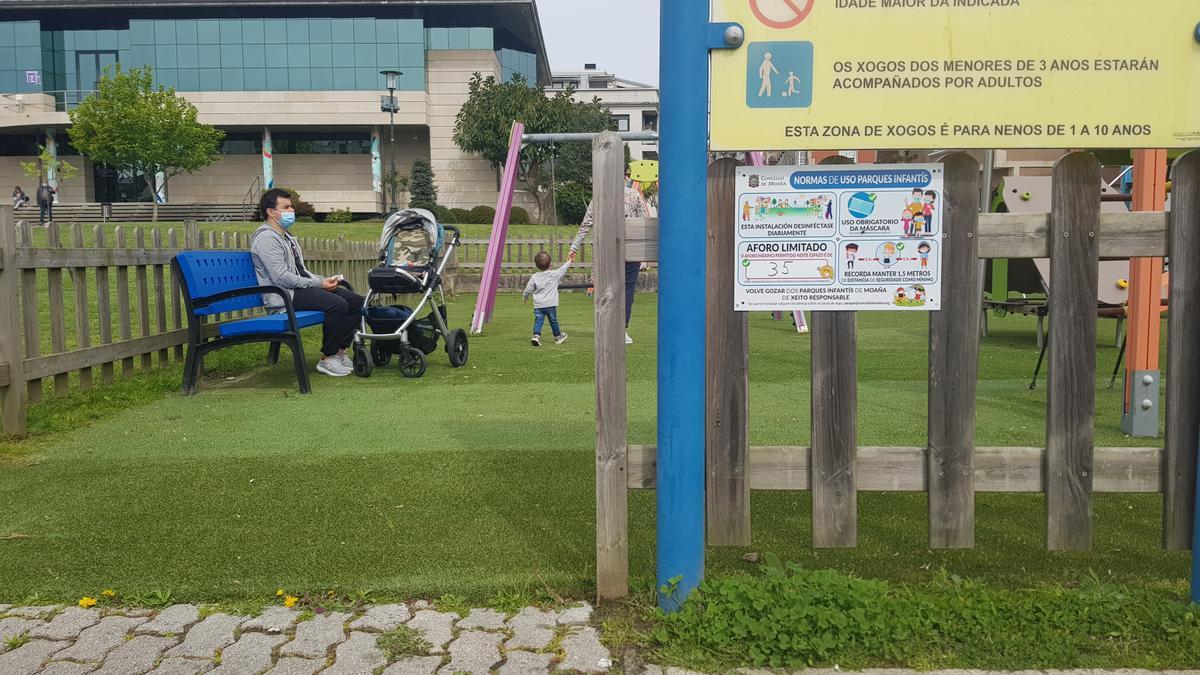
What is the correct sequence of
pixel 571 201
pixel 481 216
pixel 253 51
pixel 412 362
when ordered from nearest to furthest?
pixel 412 362, pixel 481 216, pixel 571 201, pixel 253 51

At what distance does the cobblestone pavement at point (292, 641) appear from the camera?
9.31 ft

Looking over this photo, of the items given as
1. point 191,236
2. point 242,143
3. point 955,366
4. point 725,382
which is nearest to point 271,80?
point 242,143

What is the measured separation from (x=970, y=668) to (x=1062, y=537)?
739 millimetres

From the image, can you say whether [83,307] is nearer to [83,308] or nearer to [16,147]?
[83,308]

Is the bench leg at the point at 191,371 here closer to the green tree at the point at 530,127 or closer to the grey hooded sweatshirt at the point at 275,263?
the grey hooded sweatshirt at the point at 275,263

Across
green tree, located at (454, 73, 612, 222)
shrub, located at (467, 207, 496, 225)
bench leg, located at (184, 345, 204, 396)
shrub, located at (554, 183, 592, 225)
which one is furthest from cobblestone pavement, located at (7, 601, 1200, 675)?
green tree, located at (454, 73, 612, 222)

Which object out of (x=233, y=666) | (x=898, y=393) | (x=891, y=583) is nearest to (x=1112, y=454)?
(x=891, y=583)

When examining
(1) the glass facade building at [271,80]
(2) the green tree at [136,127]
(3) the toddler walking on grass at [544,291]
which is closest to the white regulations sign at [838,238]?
(3) the toddler walking on grass at [544,291]

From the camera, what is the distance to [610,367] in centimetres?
316

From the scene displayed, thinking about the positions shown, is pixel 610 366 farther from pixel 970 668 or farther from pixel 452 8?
pixel 452 8

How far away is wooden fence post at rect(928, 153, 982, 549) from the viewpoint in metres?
3.07

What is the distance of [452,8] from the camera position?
65.1m

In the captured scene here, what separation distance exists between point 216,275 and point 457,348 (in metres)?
2.40

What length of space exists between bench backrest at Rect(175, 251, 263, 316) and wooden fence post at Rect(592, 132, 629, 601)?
5428 mm
